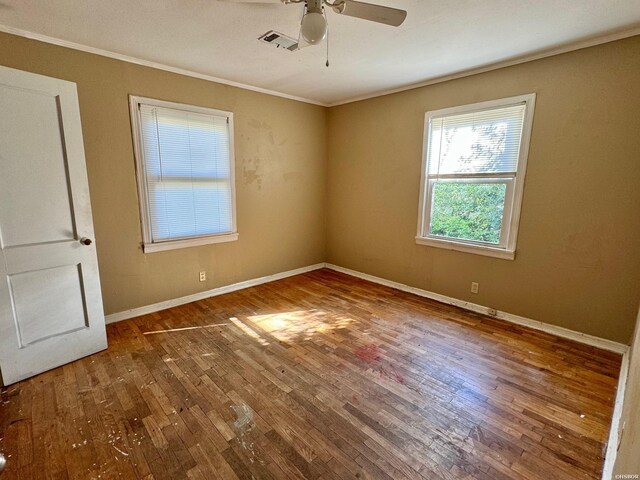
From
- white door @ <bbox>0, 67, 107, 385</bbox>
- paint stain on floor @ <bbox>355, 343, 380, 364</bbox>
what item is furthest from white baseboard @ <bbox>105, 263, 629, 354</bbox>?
paint stain on floor @ <bbox>355, 343, 380, 364</bbox>

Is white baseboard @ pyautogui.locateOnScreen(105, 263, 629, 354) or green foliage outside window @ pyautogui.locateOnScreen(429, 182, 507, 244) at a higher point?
green foliage outside window @ pyautogui.locateOnScreen(429, 182, 507, 244)

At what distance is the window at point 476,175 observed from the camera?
115 inches

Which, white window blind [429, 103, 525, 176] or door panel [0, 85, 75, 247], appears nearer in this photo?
door panel [0, 85, 75, 247]

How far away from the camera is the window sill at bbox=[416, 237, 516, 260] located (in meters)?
3.05

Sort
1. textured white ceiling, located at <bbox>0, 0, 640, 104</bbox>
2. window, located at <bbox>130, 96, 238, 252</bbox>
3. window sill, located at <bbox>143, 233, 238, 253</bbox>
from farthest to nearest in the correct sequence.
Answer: window sill, located at <bbox>143, 233, 238, 253</bbox>
window, located at <bbox>130, 96, 238, 252</bbox>
textured white ceiling, located at <bbox>0, 0, 640, 104</bbox>

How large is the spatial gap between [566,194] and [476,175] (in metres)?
0.79

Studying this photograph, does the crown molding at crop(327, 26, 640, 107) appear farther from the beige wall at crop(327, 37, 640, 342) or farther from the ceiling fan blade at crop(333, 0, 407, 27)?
the ceiling fan blade at crop(333, 0, 407, 27)

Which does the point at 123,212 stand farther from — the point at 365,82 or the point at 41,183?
the point at 365,82

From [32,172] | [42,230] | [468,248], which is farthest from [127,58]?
[468,248]

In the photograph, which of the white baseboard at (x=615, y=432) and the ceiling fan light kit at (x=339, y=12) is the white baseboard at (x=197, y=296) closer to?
the ceiling fan light kit at (x=339, y=12)

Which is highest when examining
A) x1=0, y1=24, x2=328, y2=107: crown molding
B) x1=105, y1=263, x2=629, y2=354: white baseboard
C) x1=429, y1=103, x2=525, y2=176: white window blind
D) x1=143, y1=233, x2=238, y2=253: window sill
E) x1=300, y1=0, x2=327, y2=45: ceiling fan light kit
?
x1=0, y1=24, x2=328, y2=107: crown molding

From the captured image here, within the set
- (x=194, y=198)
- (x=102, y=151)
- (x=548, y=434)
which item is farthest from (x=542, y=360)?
(x=102, y=151)

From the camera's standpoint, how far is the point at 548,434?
174cm

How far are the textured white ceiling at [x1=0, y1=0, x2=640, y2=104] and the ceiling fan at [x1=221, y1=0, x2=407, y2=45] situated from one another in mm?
406
